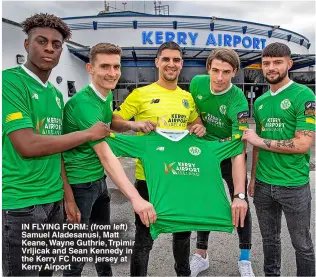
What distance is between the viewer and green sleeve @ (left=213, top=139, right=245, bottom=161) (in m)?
2.79

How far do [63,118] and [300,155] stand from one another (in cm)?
209

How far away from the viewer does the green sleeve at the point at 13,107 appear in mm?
2064

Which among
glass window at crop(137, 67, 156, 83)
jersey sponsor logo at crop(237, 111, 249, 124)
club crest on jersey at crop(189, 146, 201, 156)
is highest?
glass window at crop(137, 67, 156, 83)

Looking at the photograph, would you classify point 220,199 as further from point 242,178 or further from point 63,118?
point 63,118

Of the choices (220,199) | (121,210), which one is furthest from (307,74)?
(220,199)

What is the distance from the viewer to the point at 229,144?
281cm

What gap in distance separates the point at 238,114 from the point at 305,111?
0.60 m

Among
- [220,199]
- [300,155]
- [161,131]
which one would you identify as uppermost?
[161,131]

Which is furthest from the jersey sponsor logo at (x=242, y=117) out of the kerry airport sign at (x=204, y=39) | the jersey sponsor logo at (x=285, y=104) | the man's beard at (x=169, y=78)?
the kerry airport sign at (x=204, y=39)

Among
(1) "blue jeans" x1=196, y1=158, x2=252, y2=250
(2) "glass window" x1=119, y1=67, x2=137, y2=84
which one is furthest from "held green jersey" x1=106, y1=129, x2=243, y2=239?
(2) "glass window" x1=119, y1=67, x2=137, y2=84

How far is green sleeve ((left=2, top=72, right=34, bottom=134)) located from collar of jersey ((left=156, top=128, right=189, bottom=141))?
108 cm

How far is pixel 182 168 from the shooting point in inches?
107

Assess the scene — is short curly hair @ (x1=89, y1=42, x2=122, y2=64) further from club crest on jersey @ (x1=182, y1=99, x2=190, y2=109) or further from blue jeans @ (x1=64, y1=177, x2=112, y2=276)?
blue jeans @ (x1=64, y1=177, x2=112, y2=276)

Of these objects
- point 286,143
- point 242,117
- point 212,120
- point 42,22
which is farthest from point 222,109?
point 42,22
